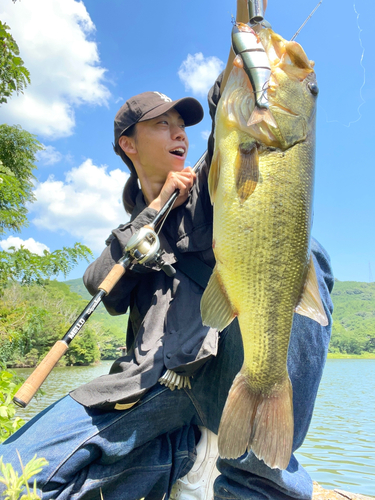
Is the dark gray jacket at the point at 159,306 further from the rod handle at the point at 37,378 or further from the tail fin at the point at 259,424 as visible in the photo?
the tail fin at the point at 259,424

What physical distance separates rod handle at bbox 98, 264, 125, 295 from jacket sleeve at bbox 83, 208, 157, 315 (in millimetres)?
115

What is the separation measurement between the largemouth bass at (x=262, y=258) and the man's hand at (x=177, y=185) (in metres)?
0.71

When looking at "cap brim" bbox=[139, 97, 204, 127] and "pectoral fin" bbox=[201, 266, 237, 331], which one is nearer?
"pectoral fin" bbox=[201, 266, 237, 331]

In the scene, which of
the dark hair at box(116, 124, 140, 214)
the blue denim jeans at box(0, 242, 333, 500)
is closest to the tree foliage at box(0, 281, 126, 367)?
the dark hair at box(116, 124, 140, 214)

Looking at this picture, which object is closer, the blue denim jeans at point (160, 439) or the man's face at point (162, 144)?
the blue denim jeans at point (160, 439)

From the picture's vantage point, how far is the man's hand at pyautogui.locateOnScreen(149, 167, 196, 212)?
2.41 metres

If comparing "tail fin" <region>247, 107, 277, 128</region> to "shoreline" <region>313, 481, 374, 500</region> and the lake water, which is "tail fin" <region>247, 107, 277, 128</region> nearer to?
"shoreline" <region>313, 481, 374, 500</region>

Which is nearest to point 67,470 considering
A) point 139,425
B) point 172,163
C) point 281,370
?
point 139,425

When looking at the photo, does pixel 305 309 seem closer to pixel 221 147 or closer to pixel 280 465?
pixel 280 465

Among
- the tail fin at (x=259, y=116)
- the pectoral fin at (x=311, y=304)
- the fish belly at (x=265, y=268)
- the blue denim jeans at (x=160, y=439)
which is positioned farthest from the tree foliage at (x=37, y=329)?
the tail fin at (x=259, y=116)

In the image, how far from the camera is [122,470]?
2.09m

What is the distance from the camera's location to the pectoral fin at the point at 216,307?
5.51ft

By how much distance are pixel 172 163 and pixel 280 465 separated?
6.58 feet

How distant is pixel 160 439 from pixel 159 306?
2.64 ft
